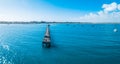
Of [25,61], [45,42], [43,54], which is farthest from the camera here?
[45,42]

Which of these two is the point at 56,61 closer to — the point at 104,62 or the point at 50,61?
the point at 50,61

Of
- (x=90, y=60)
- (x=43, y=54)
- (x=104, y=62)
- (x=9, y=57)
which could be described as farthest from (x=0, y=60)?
(x=104, y=62)

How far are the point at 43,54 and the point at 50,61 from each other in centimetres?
637

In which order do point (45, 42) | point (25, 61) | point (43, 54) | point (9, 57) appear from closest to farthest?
1. point (25, 61)
2. point (9, 57)
3. point (43, 54)
4. point (45, 42)

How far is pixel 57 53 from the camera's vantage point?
4375cm

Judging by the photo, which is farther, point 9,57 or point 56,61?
point 9,57

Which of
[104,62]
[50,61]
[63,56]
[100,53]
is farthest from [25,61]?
[100,53]

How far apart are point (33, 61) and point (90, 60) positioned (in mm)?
12970

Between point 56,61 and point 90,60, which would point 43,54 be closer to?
point 56,61

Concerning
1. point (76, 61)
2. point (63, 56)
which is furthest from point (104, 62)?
point (63, 56)

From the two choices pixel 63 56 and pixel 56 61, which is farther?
pixel 63 56

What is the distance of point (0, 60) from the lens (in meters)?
36.8

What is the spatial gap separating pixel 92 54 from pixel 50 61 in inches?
496

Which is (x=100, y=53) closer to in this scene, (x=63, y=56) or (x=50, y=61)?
(x=63, y=56)
